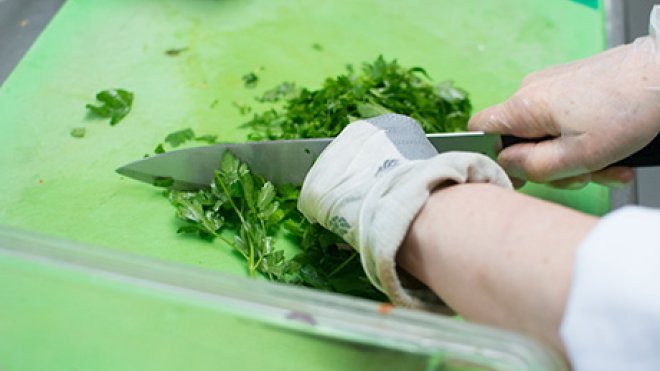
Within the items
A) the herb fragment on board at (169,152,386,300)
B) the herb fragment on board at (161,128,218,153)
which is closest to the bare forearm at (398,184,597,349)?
the herb fragment on board at (169,152,386,300)

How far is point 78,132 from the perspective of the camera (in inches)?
67.2

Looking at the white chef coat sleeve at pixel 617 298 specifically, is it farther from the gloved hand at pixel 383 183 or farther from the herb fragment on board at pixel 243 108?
the herb fragment on board at pixel 243 108

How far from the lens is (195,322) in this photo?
1003 millimetres

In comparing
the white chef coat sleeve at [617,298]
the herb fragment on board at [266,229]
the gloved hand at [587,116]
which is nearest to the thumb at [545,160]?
the gloved hand at [587,116]

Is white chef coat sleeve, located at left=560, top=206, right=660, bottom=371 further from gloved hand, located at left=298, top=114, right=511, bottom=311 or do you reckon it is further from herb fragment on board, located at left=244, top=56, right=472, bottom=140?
herb fragment on board, located at left=244, top=56, right=472, bottom=140

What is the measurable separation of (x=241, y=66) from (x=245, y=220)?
0.54m

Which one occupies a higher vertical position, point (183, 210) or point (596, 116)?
point (596, 116)

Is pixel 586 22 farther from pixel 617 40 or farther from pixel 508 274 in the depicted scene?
pixel 508 274

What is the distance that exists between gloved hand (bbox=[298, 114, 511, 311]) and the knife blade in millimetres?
134

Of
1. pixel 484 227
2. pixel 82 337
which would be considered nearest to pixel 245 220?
pixel 82 337

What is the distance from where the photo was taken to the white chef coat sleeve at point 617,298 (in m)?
0.83

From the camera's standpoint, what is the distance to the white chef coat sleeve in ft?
2.71

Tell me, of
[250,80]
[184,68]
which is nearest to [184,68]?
[184,68]

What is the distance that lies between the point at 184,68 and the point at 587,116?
0.98 m
